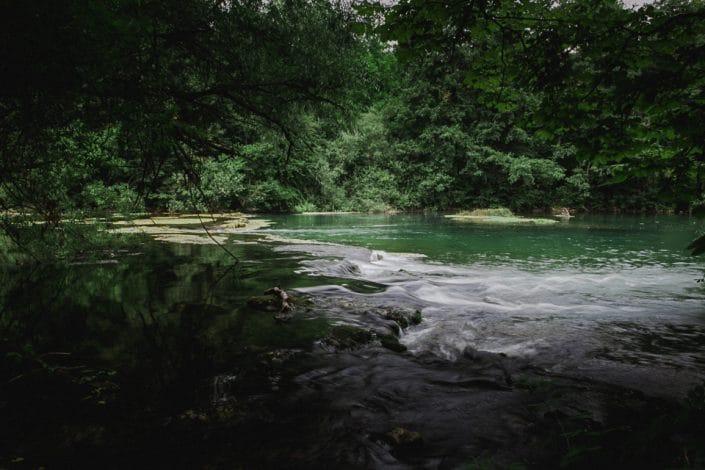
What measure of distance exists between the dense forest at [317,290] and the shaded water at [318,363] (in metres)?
0.03

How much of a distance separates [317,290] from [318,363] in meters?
3.44

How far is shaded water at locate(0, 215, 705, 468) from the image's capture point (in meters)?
3.11

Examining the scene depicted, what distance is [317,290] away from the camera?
8039 millimetres

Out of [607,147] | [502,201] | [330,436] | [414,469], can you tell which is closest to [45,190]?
[330,436]

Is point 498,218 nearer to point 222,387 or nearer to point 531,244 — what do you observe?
point 531,244

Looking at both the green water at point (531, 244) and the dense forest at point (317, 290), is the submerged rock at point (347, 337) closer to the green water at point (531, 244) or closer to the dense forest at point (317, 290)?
the dense forest at point (317, 290)

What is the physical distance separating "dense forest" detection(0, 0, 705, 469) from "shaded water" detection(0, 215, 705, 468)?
0.03 metres

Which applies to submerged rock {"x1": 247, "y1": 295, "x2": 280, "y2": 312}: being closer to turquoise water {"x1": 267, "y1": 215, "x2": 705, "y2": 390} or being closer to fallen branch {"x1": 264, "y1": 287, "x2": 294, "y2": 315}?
fallen branch {"x1": 264, "y1": 287, "x2": 294, "y2": 315}

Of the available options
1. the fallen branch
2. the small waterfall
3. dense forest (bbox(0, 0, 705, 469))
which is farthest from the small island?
the small waterfall

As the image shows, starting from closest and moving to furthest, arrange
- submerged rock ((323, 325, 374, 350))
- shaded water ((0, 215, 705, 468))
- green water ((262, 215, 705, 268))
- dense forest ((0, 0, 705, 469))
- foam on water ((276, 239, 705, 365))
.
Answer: dense forest ((0, 0, 705, 469)) < shaded water ((0, 215, 705, 468)) < submerged rock ((323, 325, 374, 350)) < foam on water ((276, 239, 705, 365)) < green water ((262, 215, 705, 268))

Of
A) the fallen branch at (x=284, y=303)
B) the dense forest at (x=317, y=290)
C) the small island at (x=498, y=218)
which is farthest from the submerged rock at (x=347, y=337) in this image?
the small island at (x=498, y=218)

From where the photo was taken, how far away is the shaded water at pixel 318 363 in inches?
122

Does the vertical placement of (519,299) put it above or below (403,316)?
below

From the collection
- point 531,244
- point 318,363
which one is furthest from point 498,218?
point 318,363
